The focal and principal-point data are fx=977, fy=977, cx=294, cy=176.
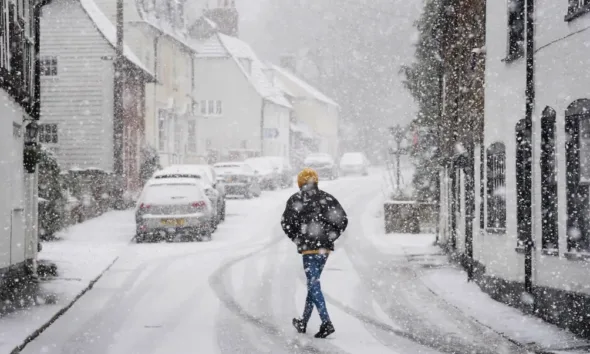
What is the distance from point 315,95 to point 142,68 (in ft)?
149

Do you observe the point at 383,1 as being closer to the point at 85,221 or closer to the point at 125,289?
the point at 85,221

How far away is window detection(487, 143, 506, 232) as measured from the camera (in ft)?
52.4

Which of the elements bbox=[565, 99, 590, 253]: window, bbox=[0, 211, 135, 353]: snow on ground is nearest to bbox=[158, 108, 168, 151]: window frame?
bbox=[0, 211, 135, 353]: snow on ground

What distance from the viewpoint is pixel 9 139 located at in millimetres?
15375

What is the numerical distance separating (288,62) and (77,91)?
54.1 meters

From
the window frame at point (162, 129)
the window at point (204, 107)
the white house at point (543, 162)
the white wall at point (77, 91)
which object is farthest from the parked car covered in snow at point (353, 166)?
the white house at point (543, 162)

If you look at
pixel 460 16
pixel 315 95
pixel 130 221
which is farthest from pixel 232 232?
pixel 315 95

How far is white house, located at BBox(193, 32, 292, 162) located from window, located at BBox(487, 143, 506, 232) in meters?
47.8

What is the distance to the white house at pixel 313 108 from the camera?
82.4 metres

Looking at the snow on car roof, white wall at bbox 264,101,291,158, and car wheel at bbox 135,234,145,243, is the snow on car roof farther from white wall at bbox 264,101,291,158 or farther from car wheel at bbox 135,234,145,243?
white wall at bbox 264,101,291,158

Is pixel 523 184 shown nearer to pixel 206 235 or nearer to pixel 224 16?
pixel 206 235

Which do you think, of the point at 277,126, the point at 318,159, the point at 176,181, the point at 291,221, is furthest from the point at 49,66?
the point at 277,126

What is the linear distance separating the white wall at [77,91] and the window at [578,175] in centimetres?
2621

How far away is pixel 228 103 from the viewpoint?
2562 inches
